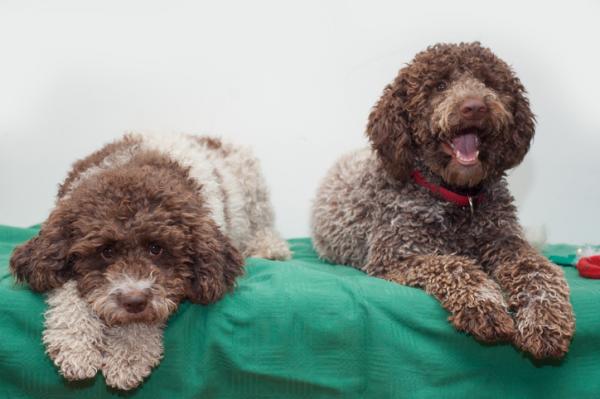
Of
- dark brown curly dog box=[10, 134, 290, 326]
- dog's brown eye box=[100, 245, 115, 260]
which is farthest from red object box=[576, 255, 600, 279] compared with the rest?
dog's brown eye box=[100, 245, 115, 260]

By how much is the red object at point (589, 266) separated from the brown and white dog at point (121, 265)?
67.1 inches

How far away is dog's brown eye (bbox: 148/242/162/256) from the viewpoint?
2443 millimetres

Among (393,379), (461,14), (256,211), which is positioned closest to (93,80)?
(256,211)

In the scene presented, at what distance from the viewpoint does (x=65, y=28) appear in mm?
4656

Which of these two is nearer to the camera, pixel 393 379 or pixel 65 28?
pixel 393 379

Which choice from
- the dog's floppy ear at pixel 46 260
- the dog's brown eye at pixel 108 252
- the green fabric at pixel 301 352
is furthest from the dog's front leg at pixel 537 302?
the dog's floppy ear at pixel 46 260

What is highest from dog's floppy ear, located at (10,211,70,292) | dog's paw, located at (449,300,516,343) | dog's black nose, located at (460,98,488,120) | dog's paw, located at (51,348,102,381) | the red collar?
dog's black nose, located at (460,98,488,120)

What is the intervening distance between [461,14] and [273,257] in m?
2.30

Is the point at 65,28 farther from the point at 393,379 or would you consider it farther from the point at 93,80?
the point at 393,379

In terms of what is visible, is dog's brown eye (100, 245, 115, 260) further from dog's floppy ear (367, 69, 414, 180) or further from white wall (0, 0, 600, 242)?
white wall (0, 0, 600, 242)

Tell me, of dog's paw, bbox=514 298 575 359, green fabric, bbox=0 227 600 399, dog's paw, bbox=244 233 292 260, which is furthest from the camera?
dog's paw, bbox=244 233 292 260

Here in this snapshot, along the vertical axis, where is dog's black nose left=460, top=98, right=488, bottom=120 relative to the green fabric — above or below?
above

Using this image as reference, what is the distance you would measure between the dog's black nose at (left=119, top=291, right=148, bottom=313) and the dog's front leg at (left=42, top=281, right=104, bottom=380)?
0.48 feet

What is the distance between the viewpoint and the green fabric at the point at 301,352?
98.3 inches
